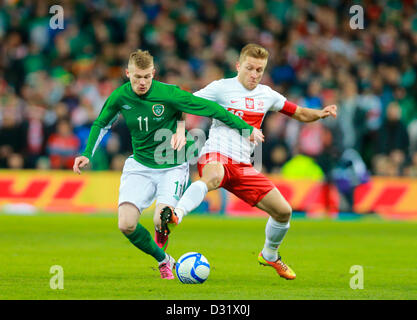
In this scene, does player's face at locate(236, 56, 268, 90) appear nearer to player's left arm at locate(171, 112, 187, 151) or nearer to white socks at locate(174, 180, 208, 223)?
player's left arm at locate(171, 112, 187, 151)

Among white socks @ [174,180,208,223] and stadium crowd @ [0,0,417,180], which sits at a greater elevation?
stadium crowd @ [0,0,417,180]

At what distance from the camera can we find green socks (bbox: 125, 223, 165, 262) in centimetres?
870

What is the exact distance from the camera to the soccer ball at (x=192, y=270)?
27.6 feet

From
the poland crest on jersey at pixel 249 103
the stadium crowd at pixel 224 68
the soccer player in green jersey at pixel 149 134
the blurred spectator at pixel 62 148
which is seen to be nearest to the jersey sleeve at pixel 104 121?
the soccer player in green jersey at pixel 149 134

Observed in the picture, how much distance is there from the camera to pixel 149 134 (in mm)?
9117

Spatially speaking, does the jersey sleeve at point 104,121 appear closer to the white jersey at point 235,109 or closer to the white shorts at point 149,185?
the white shorts at point 149,185

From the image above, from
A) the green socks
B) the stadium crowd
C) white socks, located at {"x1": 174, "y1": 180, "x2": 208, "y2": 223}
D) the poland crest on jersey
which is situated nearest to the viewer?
white socks, located at {"x1": 174, "y1": 180, "x2": 208, "y2": 223}

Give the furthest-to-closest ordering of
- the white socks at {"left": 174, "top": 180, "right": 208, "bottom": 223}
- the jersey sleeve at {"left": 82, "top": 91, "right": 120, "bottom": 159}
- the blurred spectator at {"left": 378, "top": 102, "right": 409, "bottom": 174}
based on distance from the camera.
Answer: the blurred spectator at {"left": 378, "top": 102, "right": 409, "bottom": 174} < the jersey sleeve at {"left": 82, "top": 91, "right": 120, "bottom": 159} < the white socks at {"left": 174, "top": 180, "right": 208, "bottom": 223}

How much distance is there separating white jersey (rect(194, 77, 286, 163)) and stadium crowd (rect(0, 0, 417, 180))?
8.58 metres

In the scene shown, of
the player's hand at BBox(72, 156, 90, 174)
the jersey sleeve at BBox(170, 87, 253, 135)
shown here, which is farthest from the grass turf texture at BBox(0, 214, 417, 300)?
the jersey sleeve at BBox(170, 87, 253, 135)

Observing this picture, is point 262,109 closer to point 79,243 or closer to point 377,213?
point 79,243

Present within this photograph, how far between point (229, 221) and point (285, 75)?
5.14m

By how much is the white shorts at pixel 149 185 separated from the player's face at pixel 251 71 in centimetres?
114

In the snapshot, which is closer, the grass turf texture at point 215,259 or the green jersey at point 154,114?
the grass turf texture at point 215,259
